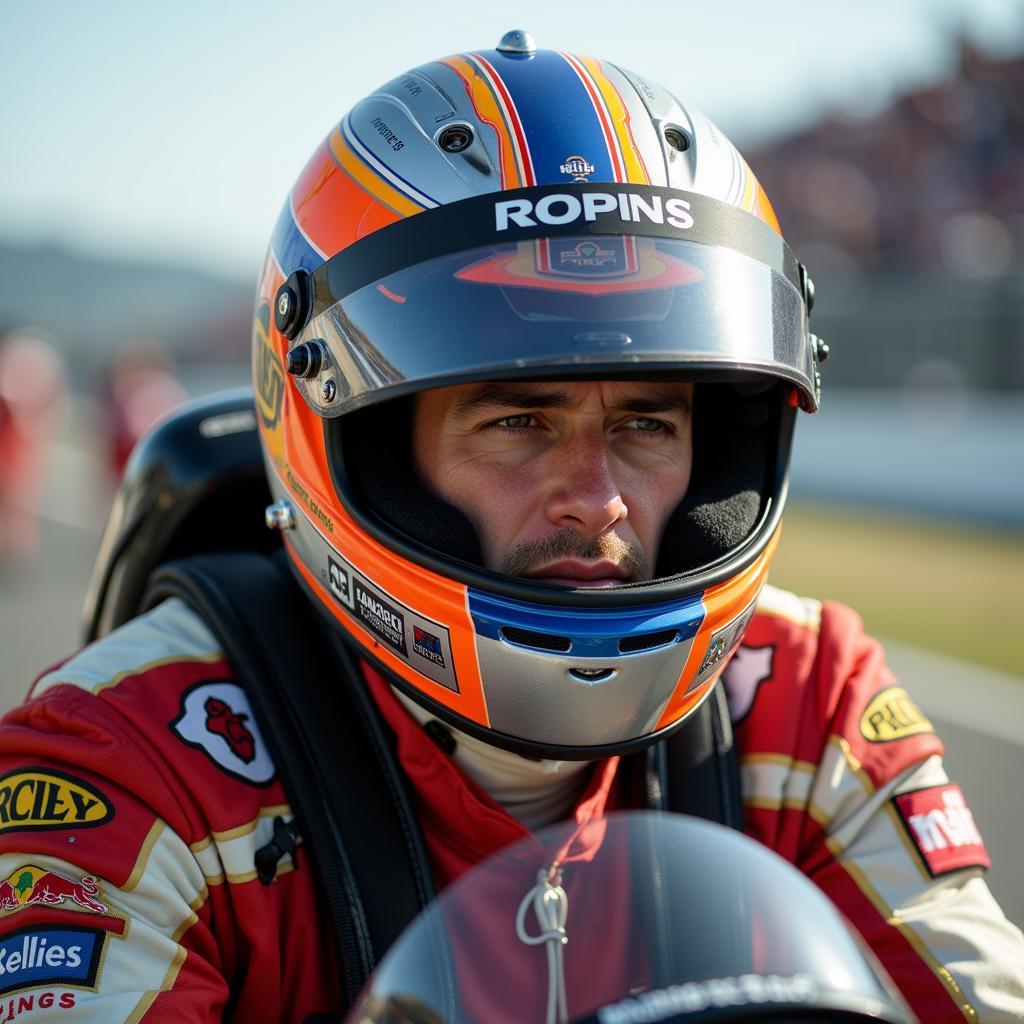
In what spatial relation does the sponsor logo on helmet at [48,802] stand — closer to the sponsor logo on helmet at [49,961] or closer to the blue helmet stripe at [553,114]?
the sponsor logo on helmet at [49,961]

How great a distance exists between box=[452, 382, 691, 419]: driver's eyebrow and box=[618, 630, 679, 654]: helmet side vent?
345 millimetres

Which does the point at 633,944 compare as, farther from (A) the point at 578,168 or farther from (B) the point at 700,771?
(A) the point at 578,168

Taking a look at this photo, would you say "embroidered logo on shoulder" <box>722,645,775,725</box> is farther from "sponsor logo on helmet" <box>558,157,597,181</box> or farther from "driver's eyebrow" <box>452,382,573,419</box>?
"sponsor logo on helmet" <box>558,157,597,181</box>

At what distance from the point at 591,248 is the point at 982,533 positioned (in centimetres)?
841

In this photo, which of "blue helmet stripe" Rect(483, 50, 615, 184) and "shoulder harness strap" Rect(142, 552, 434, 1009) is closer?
"shoulder harness strap" Rect(142, 552, 434, 1009)

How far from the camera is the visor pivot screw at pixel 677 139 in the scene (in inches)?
71.0

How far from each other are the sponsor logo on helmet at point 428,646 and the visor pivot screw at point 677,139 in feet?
2.51

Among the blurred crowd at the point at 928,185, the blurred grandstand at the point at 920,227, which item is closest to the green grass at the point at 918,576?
the blurred grandstand at the point at 920,227

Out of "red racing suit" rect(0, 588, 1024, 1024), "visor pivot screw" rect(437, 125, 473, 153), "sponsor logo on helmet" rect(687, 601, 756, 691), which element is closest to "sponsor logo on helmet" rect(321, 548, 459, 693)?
"red racing suit" rect(0, 588, 1024, 1024)

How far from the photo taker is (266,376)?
1.99 m

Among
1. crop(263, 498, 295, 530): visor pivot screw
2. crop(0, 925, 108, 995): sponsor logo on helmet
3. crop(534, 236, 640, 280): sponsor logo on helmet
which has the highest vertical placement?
crop(534, 236, 640, 280): sponsor logo on helmet

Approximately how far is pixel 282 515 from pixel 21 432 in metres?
8.61

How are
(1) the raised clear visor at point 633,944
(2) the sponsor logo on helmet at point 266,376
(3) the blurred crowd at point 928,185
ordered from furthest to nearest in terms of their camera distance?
(3) the blurred crowd at point 928,185 < (2) the sponsor logo on helmet at point 266,376 < (1) the raised clear visor at point 633,944

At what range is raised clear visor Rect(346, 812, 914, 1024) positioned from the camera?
3.04ft
